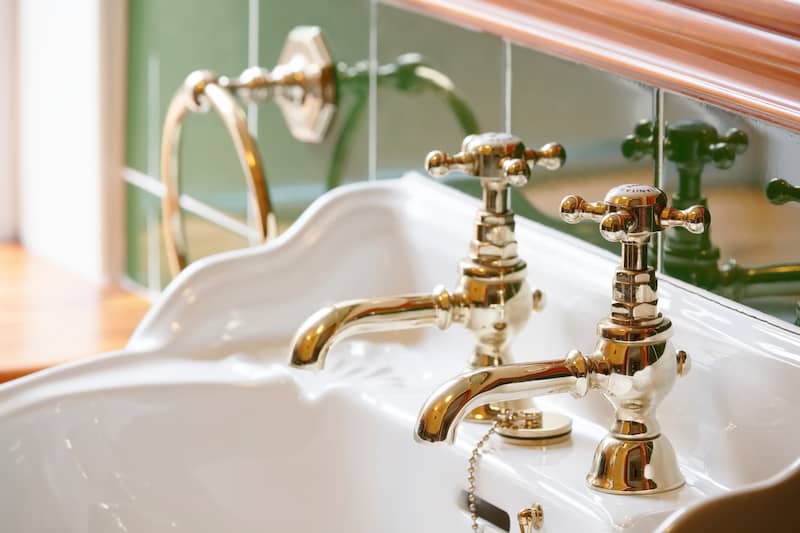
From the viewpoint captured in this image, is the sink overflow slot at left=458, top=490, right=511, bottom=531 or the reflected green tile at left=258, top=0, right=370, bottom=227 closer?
the sink overflow slot at left=458, top=490, right=511, bottom=531

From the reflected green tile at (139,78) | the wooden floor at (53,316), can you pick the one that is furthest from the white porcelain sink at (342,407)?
the reflected green tile at (139,78)

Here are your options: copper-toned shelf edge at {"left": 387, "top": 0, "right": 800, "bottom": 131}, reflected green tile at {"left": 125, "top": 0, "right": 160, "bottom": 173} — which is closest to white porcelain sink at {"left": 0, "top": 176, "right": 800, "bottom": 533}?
copper-toned shelf edge at {"left": 387, "top": 0, "right": 800, "bottom": 131}

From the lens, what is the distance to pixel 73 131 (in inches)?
60.6

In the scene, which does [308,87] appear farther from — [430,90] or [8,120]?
[8,120]

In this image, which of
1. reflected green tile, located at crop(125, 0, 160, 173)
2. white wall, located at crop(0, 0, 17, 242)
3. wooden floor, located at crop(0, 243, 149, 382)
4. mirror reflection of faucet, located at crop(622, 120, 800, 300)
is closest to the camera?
mirror reflection of faucet, located at crop(622, 120, 800, 300)

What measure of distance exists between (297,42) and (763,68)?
57 cm

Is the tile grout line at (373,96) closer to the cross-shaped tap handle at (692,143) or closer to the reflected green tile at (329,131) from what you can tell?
the reflected green tile at (329,131)

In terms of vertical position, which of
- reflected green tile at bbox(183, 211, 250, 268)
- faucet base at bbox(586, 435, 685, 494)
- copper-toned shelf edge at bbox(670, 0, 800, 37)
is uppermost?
copper-toned shelf edge at bbox(670, 0, 800, 37)

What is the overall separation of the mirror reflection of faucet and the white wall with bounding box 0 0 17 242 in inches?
45.8

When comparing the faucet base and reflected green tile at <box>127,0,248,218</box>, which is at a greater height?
reflected green tile at <box>127,0,248,218</box>

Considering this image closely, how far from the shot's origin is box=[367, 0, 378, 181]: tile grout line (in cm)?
98

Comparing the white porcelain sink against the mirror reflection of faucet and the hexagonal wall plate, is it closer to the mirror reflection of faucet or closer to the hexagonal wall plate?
the mirror reflection of faucet

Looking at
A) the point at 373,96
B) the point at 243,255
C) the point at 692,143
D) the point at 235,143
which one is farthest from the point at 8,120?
the point at 692,143

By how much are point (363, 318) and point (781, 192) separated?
0.67 feet
